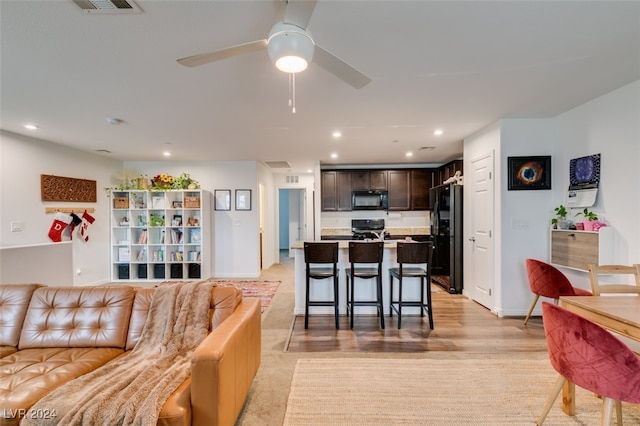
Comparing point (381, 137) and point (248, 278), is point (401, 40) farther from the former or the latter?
point (248, 278)

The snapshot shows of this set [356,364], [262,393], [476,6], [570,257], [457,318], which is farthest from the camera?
[457,318]

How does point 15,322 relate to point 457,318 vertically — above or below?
above

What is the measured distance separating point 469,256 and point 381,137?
2.21 meters

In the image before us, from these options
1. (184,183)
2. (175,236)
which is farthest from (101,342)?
(184,183)

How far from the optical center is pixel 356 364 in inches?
94.7

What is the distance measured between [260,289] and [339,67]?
404 centimetres

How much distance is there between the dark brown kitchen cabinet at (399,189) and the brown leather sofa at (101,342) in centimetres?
468

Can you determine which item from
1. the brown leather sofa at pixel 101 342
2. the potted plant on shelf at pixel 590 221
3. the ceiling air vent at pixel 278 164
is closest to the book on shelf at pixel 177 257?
the ceiling air vent at pixel 278 164

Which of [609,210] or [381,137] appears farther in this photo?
[381,137]

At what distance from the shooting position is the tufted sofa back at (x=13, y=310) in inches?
73.9

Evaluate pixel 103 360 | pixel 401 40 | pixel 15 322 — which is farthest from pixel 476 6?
pixel 15 322

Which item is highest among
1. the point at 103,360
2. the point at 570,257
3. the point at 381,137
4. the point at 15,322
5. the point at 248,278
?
the point at 381,137

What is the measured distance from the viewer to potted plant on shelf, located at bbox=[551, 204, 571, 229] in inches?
124

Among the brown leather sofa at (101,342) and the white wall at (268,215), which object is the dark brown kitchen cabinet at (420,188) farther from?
the brown leather sofa at (101,342)
